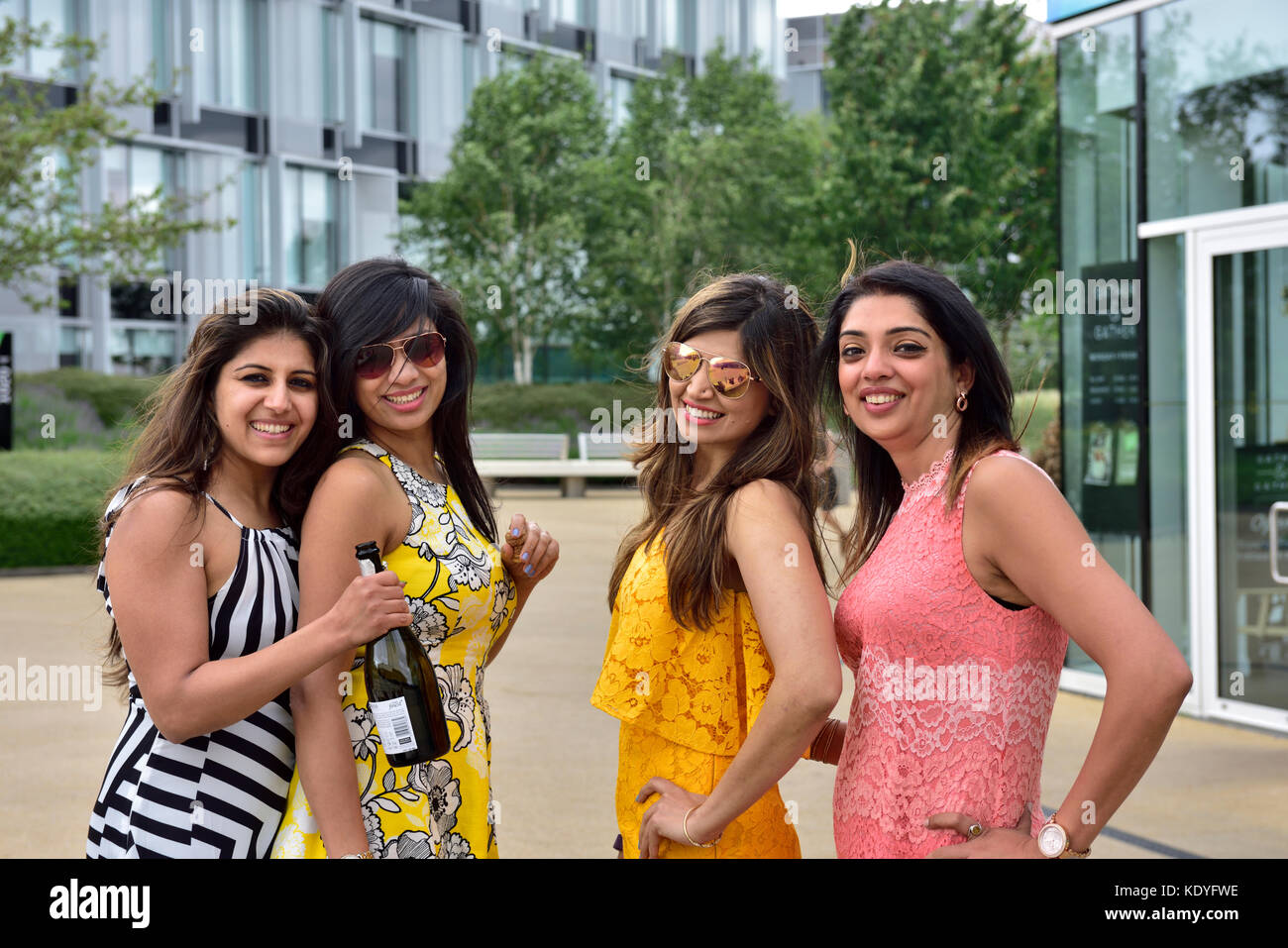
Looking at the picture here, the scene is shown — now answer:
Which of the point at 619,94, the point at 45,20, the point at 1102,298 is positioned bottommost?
the point at 1102,298

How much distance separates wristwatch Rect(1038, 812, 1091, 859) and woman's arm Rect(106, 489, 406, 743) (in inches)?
46.9

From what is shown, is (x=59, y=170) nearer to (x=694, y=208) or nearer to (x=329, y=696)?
(x=694, y=208)

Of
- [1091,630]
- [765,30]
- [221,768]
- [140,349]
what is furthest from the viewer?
[765,30]

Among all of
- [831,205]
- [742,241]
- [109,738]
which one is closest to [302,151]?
[742,241]

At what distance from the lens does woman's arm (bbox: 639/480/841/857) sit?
7.38 ft

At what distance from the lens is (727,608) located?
8.09 feet

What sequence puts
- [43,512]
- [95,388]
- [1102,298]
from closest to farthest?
[1102,298]
[43,512]
[95,388]

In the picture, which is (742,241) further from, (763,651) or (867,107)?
(763,651)

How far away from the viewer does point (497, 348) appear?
33.3m

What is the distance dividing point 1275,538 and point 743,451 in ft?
20.3

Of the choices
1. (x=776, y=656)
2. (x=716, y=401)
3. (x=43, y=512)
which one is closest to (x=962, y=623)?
(x=776, y=656)

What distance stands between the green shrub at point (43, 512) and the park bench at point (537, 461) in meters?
10.3

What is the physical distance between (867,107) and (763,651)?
27.5 m

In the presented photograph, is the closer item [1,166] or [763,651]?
[763,651]
